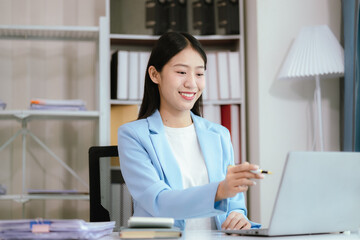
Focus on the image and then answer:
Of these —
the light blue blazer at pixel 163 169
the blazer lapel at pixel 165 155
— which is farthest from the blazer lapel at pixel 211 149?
the blazer lapel at pixel 165 155

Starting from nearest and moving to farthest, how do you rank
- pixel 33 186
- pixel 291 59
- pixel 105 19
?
pixel 291 59 → pixel 105 19 → pixel 33 186

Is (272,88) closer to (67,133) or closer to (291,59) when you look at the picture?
(291,59)

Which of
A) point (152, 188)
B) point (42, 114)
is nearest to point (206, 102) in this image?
point (42, 114)

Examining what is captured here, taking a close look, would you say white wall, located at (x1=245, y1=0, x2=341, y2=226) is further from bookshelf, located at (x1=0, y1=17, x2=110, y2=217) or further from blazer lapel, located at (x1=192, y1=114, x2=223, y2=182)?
blazer lapel, located at (x1=192, y1=114, x2=223, y2=182)

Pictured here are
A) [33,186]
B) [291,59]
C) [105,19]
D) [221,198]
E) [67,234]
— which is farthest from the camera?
[33,186]

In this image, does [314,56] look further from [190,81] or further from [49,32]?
[49,32]

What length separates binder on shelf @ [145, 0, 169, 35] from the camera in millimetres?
2803

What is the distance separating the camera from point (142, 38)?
282 centimetres

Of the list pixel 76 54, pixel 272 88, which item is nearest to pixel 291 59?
pixel 272 88

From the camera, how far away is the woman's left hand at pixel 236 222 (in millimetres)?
1454

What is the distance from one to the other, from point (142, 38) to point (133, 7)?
34cm

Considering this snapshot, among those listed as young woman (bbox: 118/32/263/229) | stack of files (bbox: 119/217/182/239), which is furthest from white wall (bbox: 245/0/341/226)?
stack of files (bbox: 119/217/182/239)

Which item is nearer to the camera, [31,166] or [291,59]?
[291,59]

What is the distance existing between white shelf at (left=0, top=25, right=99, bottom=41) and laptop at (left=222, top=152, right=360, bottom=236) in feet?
6.14
